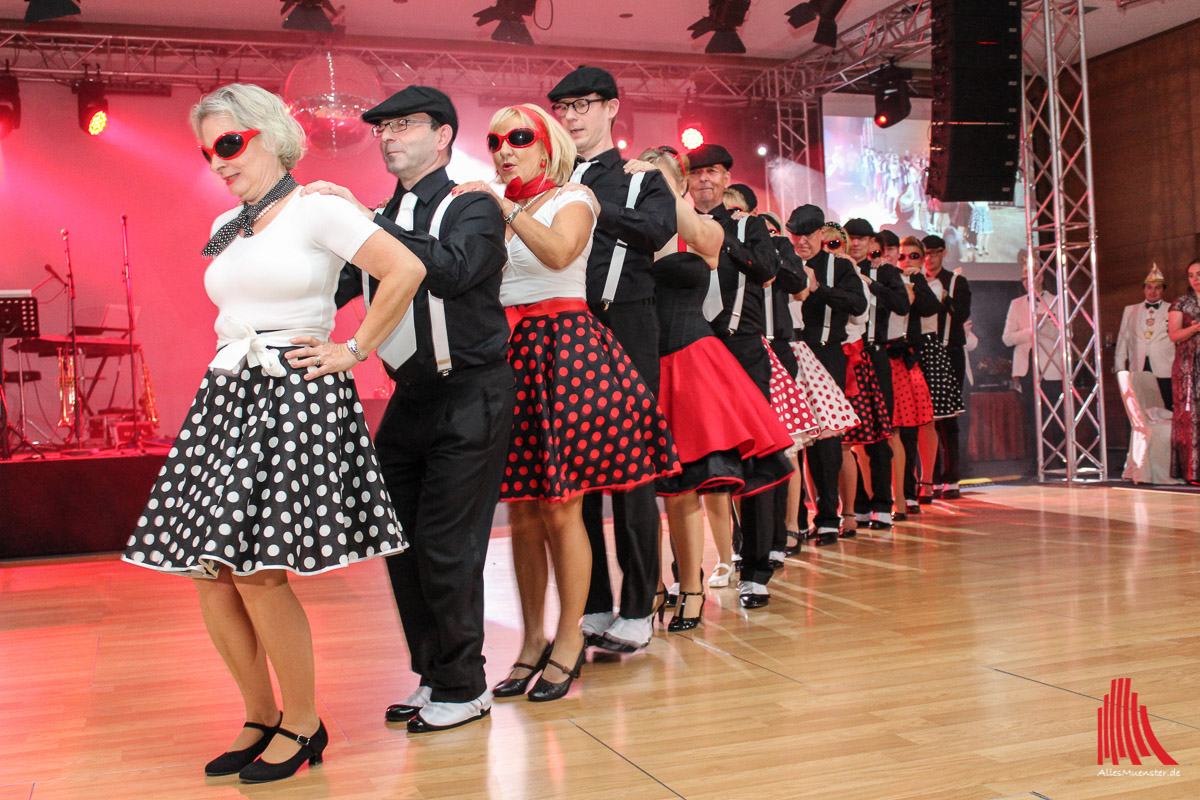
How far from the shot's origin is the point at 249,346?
2039mm

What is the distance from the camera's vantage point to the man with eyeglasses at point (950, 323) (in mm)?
7281

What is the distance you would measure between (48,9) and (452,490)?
6.32m

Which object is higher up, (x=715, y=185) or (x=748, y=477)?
(x=715, y=185)

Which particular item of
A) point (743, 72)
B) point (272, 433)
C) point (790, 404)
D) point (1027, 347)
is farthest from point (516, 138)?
point (743, 72)

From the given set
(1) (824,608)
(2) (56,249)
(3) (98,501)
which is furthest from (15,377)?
(1) (824,608)

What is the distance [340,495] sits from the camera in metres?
2.07

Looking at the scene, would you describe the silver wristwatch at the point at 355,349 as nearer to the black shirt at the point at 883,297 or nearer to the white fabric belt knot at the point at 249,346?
the white fabric belt knot at the point at 249,346

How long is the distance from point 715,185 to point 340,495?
2.41m

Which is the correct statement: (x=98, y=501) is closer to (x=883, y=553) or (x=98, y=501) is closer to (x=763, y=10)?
(x=883, y=553)

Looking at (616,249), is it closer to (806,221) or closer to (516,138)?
(516,138)

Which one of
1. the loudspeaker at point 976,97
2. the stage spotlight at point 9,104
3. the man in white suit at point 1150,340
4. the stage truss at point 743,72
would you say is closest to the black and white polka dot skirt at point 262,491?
the loudspeaker at point 976,97

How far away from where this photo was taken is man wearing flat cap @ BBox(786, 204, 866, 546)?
207 inches

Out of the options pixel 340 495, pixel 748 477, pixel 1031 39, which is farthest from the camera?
pixel 1031 39

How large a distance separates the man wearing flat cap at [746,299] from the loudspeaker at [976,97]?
14.2ft
